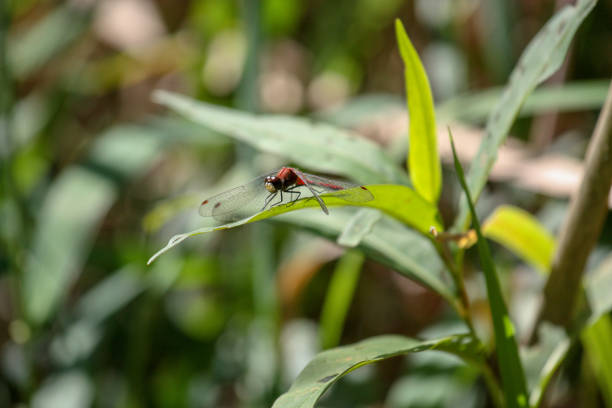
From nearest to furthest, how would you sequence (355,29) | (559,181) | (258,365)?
(559,181) < (258,365) < (355,29)

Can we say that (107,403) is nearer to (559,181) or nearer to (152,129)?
(152,129)

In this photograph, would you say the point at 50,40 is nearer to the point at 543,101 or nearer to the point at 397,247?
the point at 543,101

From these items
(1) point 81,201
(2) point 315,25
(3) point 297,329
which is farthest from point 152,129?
(2) point 315,25

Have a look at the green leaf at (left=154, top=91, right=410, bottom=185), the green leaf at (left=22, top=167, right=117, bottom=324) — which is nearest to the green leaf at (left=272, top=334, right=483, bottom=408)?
the green leaf at (left=154, top=91, right=410, bottom=185)

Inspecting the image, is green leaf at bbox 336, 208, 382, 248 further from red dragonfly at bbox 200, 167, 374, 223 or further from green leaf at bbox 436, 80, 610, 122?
green leaf at bbox 436, 80, 610, 122

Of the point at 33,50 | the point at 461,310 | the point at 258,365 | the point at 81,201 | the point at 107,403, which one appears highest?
the point at 461,310

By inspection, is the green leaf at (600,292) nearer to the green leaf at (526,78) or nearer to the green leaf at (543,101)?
the green leaf at (526,78)
